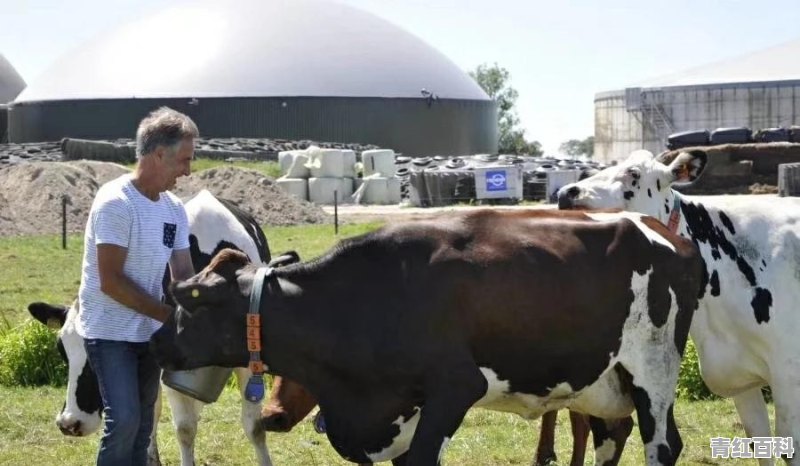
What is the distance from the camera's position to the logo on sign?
43812 mm

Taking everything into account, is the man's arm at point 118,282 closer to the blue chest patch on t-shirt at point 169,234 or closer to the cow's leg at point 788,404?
the blue chest patch on t-shirt at point 169,234

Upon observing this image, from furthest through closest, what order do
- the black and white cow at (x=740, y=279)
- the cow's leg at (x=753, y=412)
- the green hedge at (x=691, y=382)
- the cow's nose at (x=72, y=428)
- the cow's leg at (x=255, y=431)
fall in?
1. the green hedge at (x=691, y=382)
2. the cow's leg at (x=255, y=431)
3. the cow's leg at (x=753, y=412)
4. the black and white cow at (x=740, y=279)
5. the cow's nose at (x=72, y=428)

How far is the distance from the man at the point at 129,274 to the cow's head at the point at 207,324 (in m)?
0.15

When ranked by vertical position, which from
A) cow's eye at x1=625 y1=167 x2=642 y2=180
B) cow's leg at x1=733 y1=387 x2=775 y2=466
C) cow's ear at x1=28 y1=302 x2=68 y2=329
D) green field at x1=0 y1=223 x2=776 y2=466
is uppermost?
cow's eye at x1=625 y1=167 x2=642 y2=180

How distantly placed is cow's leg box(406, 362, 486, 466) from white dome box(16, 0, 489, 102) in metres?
62.2

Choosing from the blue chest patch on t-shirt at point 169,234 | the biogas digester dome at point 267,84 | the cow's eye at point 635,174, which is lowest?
the blue chest patch on t-shirt at point 169,234

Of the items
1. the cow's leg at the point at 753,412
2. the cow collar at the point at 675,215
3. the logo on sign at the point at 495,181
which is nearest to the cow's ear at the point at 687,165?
the cow collar at the point at 675,215

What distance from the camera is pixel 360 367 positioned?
634 centimetres

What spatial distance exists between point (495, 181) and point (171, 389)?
36.1m

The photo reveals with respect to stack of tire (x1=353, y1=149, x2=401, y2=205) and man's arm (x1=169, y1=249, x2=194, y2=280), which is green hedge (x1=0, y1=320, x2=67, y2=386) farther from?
stack of tire (x1=353, y1=149, x2=401, y2=205)

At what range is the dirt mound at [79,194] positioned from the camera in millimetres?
34031

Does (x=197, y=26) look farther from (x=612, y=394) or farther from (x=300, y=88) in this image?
(x=612, y=394)

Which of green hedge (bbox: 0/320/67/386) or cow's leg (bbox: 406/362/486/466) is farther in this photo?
green hedge (bbox: 0/320/67/386)

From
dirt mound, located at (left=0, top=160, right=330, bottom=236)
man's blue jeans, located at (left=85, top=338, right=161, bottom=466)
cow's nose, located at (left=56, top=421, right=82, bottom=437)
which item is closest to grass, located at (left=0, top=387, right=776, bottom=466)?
cow's nose, located at (left=56, top=421, right=82, bottom=437)
